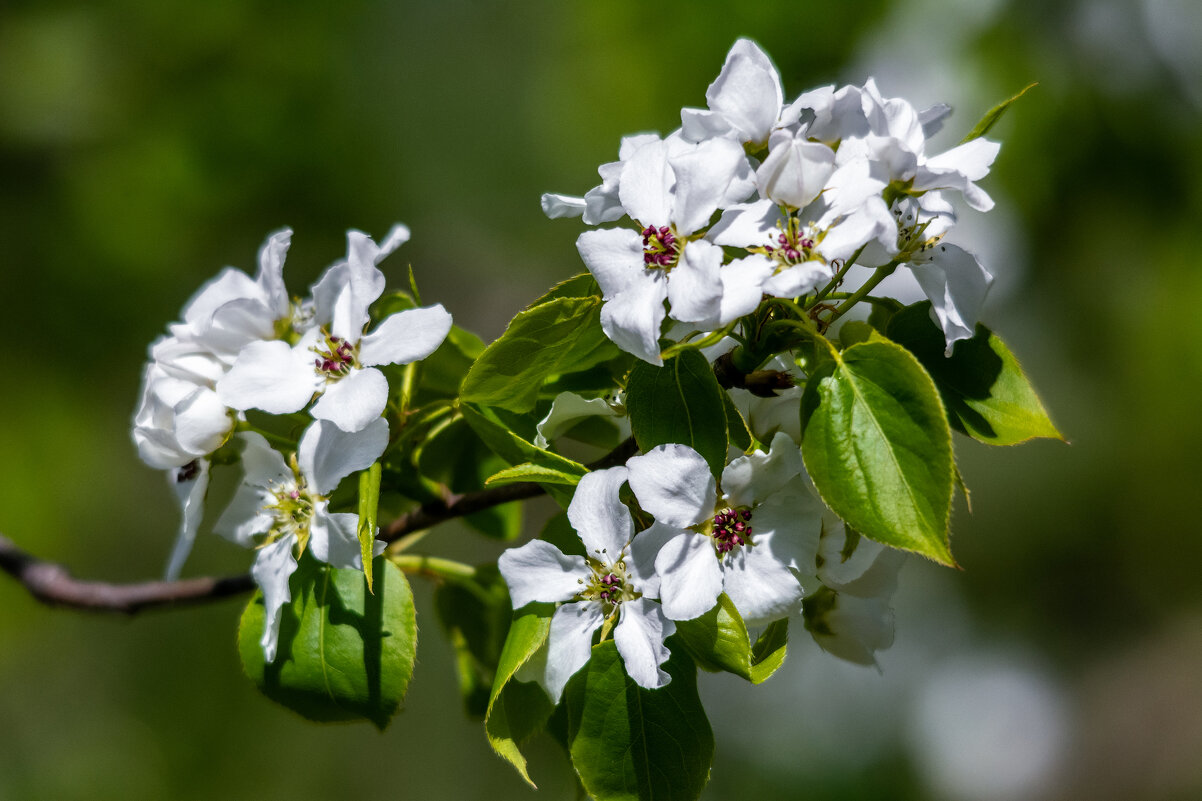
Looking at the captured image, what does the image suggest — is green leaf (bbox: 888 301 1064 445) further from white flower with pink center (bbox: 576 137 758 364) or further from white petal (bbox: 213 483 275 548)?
white petal (bbox: 213 483 275 548)

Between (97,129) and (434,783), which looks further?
(434,783)

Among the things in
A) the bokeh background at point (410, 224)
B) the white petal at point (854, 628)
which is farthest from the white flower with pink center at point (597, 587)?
the bokeh background at point (410, 224)

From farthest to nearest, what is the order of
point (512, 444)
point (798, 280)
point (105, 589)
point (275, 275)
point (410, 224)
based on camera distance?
point (410, 224), point (105, 589), point (275, 275), point (512, 444), point (798, 280)

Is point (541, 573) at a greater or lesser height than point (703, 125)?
lesser

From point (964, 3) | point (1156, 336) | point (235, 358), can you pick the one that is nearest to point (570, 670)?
point (235, 358)

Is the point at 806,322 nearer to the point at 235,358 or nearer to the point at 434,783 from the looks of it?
the point at 235,358

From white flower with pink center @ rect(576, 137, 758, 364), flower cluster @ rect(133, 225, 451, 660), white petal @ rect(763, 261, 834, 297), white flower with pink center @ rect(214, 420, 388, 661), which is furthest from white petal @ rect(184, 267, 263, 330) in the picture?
white petal @ rect(763, 261, 834, 297)

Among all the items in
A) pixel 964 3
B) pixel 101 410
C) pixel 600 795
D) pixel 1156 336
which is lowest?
pixel 101 410

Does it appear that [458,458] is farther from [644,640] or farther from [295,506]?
[644,640]

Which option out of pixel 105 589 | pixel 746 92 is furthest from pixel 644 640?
pixel 105 589
